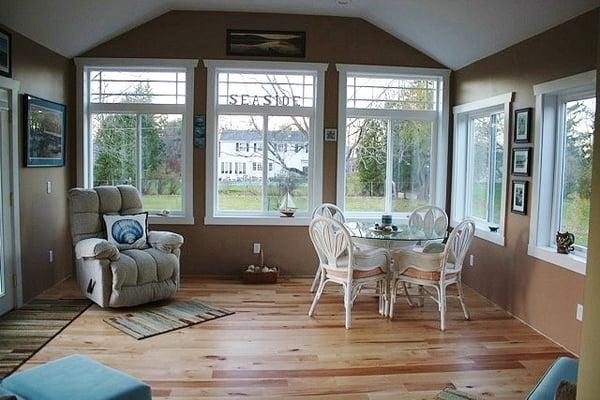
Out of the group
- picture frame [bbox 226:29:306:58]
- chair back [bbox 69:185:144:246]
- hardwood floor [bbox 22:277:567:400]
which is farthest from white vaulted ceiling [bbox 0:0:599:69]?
hardwood floor [bbox 22:277:567:400]

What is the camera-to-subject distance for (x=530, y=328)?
4.19m

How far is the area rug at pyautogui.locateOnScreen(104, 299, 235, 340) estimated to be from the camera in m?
3.93

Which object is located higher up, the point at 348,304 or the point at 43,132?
the point at 43,132

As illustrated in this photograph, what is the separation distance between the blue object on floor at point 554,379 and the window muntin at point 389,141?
12.4 feet

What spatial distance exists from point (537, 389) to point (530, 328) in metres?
2.36

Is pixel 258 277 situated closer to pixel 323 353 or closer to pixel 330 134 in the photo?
pixel 330 134

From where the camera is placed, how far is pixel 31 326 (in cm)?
396

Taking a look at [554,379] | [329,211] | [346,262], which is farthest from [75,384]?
[329,211]

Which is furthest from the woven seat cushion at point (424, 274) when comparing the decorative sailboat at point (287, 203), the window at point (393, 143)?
the decorative sailboat at point (287, 203)

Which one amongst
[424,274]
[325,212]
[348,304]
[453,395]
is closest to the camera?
[453,395]

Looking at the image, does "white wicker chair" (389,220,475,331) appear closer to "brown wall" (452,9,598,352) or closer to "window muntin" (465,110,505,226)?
"brown wall" (452,9,598,352)

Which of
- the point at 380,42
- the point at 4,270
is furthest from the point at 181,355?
the point at 380,42

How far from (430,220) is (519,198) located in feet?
3.54

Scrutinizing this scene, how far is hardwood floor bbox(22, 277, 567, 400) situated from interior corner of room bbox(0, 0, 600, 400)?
22 mm
